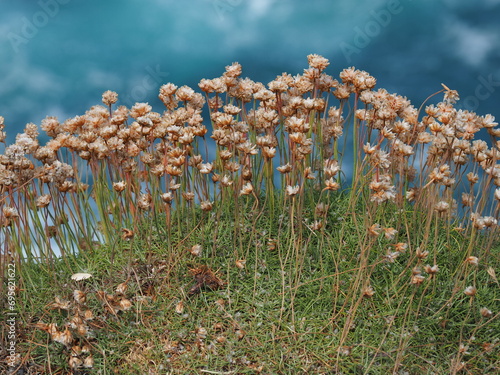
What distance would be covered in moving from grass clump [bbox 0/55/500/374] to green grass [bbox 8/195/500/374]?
12 millimetres

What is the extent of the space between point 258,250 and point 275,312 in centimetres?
52

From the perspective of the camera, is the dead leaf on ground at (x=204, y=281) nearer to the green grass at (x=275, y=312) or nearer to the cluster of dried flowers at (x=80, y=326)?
the green grass at (x=275, y=312)

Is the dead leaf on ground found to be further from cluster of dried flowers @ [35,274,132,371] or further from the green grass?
cluster of dried flowers @ [35,274,132,371]

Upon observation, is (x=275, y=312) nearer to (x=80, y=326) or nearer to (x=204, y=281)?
(x=204, y=281)

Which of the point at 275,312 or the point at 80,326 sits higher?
the point at 80,326

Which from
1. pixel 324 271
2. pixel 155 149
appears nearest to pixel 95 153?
pixel 155 149

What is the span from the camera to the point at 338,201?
413 centimetres

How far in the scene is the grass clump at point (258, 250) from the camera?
10.1 feet

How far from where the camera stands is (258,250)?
3.66m

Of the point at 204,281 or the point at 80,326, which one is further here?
the point at 204,281

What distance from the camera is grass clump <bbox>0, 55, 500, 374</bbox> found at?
3.07m

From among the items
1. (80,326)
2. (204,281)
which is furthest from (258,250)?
(80,326)

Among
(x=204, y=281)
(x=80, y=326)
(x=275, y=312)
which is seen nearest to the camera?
(x=80, y=326)

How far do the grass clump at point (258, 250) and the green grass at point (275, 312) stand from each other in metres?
0.01
